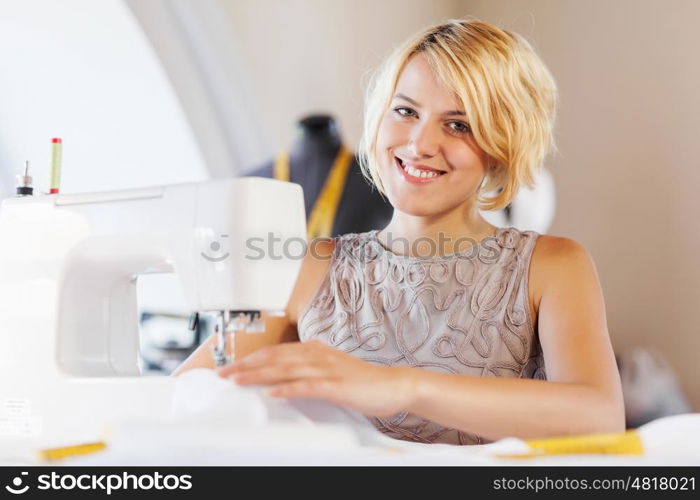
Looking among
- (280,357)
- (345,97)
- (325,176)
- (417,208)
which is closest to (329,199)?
(325,176)

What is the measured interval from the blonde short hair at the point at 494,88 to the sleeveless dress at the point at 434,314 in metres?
0.15

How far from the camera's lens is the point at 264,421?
906 millimetres

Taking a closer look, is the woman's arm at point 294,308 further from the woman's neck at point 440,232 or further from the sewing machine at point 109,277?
the sewing machine at point 109,277

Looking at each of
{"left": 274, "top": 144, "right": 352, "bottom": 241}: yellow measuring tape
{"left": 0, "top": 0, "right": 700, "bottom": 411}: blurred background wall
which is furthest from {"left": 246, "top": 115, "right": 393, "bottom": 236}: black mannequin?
{"left": 0, "top": 0, "right": 700, "bottom": 411}: blurred background wall

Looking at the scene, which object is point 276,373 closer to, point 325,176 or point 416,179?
point 416,179

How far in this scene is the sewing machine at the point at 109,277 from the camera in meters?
1.07

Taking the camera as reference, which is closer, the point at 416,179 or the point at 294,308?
the point at 416,179

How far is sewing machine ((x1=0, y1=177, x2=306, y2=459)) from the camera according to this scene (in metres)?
1.07

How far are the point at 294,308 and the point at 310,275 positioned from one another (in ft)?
0.23

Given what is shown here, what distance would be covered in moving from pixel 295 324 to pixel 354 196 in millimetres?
1180

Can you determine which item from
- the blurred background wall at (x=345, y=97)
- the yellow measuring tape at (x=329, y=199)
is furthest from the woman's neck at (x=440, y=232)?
the yellow measuring tape at (x=329, y=199)

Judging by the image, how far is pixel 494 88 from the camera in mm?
1427
